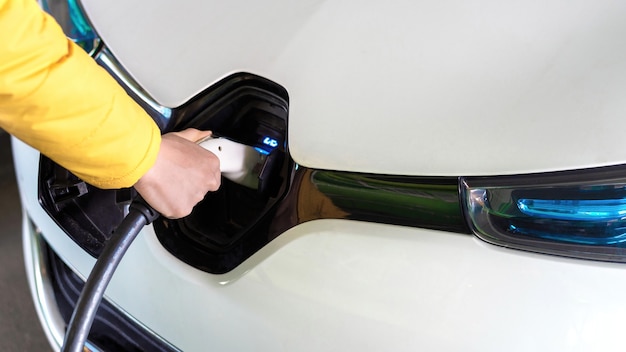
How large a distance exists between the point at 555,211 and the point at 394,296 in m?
0.19

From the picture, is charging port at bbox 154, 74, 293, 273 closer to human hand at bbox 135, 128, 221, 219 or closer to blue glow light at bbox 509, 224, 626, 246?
human hand at bbox 135, 128, 221, 219

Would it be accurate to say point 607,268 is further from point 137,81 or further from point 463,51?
point 137,81

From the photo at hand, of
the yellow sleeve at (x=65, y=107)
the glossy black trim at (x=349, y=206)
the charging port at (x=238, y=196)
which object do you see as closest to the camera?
the yellow sleeve at (x=65, y=107)

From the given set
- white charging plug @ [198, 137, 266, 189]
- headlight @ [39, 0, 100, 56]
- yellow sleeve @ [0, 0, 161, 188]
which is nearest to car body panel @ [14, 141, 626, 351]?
white charging plug @ [198, 137, 266, 189]

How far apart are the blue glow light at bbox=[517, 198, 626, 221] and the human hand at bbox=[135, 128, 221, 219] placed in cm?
35

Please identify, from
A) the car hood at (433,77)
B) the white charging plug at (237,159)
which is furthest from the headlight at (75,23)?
the white charging plug at (237,159)

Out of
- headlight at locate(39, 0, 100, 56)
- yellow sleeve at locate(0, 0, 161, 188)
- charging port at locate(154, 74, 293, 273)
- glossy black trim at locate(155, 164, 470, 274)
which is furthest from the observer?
headlight at locate(39, 0, 100, 56)

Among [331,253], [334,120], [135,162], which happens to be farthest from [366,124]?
[135,162]

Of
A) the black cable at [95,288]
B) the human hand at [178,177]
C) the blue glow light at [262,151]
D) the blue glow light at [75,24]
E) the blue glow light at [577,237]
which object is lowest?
the black cable at [95,288]

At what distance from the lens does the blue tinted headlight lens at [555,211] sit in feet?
1.97

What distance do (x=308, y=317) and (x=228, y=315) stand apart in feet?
0.39

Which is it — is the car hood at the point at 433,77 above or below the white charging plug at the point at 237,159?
above

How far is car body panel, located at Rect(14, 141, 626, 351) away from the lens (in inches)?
23.7

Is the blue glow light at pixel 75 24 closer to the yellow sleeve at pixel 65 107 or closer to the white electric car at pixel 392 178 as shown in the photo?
the white electric car at pixel 392 178
